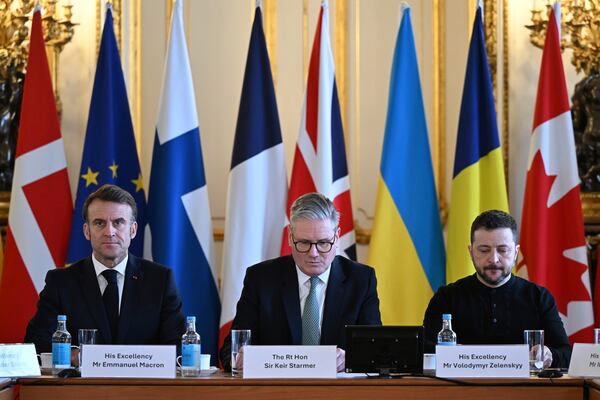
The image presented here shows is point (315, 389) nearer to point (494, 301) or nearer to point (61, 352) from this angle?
point (61, 352)

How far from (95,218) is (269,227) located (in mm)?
1575

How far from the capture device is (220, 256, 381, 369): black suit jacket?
380cm

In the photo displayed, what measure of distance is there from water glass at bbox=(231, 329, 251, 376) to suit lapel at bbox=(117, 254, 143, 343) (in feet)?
2.27

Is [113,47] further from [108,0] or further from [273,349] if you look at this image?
[273,349]

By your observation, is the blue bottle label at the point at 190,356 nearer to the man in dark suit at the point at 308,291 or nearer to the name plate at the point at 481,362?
the man in dark suit at the point at 308,291

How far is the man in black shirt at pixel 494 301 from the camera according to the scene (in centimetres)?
387

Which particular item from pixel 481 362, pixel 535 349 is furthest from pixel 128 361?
pixel 535 349

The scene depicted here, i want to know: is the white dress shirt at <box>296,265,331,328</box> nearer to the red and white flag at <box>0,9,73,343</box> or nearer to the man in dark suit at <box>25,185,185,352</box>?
the man in dark suit at <box>25,185,185,352</box>

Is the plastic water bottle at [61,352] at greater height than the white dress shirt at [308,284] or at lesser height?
lesser

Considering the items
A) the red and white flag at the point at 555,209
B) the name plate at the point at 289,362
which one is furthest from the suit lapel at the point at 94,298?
the red and white flag at the point at 555,209

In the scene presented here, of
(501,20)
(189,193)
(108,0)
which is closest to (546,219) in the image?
(501,20)

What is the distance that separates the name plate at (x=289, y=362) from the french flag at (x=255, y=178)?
6.89 ft

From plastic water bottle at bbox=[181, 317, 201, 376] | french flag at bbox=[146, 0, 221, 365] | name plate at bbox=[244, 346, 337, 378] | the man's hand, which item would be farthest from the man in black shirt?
french flag at bbox=[146, 0, 221, 365]

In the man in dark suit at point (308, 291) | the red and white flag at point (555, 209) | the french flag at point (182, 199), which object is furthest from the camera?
the french flag at point (182, 199)
